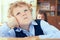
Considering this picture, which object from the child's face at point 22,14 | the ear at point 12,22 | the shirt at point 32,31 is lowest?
the shirt at point 32,31

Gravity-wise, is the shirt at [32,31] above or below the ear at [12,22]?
below

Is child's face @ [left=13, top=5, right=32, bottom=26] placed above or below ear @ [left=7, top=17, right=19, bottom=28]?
above

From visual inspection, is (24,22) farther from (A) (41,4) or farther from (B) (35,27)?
(A) (41,4)

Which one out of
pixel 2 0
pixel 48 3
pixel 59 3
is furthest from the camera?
pixel 59 3

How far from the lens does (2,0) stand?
85.8 inches

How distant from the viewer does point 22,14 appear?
1474 mm

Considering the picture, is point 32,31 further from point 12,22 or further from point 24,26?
point 12,22

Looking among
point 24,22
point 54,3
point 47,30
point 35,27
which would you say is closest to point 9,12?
point 24,22

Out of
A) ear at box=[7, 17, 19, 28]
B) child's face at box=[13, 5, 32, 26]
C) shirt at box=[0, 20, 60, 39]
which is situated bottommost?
shirt at box=[0, 20, 60, 39]

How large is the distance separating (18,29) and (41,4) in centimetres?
236

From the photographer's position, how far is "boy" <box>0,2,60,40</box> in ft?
4.74

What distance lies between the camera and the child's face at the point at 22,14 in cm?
146

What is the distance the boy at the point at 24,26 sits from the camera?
56.9 inches

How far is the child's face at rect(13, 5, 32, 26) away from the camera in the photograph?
1.46 metres
